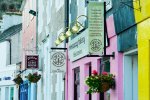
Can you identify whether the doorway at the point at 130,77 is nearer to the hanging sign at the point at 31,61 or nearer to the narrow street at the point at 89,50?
the narrow street at the point at 89,50

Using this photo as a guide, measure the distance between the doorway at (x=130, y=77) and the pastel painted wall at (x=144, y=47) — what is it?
1.42 meters

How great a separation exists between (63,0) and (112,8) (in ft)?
27.5

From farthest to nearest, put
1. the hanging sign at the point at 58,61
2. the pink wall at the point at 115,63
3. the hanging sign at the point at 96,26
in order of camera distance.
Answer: the hanging sign at the point at 58,61 → the pink wall at the point at 115,63 → the hanging sign at the point at 96,26

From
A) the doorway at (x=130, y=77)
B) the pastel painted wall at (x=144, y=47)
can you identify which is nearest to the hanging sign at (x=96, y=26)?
the doorway at (x=130, y=77)

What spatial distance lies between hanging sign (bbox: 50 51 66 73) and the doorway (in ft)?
25.5

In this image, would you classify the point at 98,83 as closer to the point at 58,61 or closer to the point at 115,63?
the point at 115,63


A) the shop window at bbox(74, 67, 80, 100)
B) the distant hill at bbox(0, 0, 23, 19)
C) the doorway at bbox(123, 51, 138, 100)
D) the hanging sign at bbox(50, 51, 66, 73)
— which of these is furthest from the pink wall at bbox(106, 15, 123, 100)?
the distant hill at bbox(0, 0, 23, 19)

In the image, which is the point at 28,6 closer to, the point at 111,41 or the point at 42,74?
the point at 42,74

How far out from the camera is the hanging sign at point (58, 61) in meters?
20.6

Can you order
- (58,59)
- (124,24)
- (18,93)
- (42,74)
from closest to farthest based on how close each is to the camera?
(124,24), (58,59), (42,74), (18,93)

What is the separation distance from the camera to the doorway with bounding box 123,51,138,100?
42.4 ft

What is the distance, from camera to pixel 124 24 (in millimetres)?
12664

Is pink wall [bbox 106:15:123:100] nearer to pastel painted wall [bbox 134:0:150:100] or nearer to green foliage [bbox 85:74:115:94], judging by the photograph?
green foliage [bbox 85:74:115:94]

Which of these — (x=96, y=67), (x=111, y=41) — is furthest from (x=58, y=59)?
(x=111, y=41)
